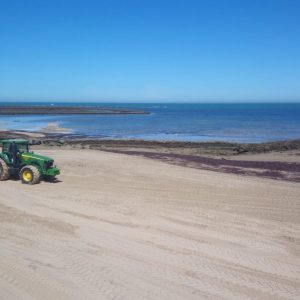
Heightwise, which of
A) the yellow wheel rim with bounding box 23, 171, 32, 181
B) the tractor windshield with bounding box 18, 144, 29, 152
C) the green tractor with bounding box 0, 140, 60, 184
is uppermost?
the tractor windshield with bounding box 18, 144, 29, 152

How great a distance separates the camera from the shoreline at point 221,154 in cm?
2049

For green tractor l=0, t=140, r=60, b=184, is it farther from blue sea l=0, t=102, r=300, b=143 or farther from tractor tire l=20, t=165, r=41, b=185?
blue sea l=0, t=102, r=300, b=143

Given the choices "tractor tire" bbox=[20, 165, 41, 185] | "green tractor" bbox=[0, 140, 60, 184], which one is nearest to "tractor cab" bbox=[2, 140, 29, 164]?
"green tractor" bbox=[0, 140, 60, 184]

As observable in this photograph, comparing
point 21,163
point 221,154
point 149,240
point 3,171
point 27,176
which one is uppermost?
point 21,163

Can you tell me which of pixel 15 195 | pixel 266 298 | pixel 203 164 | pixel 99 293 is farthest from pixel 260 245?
pixel 203 164

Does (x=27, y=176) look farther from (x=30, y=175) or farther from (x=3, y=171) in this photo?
(x=3, y=171)

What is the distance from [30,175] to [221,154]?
55.0ft

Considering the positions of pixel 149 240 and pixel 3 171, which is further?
pixel 3 171

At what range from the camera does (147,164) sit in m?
21.1

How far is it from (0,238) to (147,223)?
150 inches

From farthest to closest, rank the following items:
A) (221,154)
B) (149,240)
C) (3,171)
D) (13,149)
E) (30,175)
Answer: (221,154) → (13,149) → (3,171) → (30,175) → (149,240)

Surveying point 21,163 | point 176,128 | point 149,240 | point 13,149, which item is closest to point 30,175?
point 21,163

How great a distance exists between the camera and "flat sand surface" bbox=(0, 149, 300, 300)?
7215mm

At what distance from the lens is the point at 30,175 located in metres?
15.2
